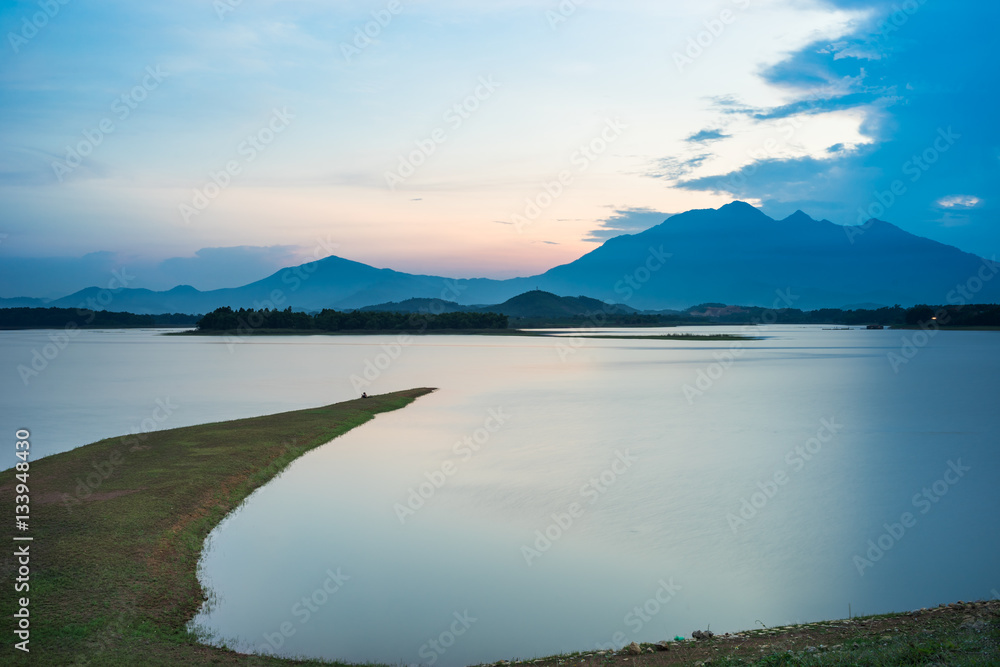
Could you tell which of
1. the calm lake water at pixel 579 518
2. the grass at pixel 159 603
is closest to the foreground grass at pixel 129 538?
the grass at pixel 159 603

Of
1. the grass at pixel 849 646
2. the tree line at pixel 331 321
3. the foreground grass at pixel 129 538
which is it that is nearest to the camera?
the grass at pixel 849 646

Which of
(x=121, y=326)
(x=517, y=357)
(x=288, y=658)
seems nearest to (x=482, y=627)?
(x=288, y=658)

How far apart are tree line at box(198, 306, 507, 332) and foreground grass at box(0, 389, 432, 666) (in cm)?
12196

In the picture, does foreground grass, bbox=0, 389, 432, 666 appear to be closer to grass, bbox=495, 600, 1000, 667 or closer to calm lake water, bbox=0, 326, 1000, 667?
calm lake water, bbox=0, 326, 1000, 667

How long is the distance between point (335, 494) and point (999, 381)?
4657cm

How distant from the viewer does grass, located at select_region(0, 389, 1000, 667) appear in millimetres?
7688

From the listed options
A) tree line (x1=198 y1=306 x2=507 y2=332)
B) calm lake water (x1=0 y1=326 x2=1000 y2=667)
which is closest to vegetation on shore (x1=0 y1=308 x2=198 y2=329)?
tree line (x1=198 y1=306 x2=507 y2=332)

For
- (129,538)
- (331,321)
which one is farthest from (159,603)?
(331,321)

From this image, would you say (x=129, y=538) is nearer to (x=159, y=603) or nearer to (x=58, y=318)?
(x=159, y=603)

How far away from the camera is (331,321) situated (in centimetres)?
14425

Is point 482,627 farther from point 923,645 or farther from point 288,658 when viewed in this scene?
point 923,645

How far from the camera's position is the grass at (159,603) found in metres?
7.69

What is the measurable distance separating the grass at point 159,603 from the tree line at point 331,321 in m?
126

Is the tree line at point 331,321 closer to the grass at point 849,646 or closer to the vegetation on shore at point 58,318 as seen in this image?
the vegetation on shore at point 58,318
